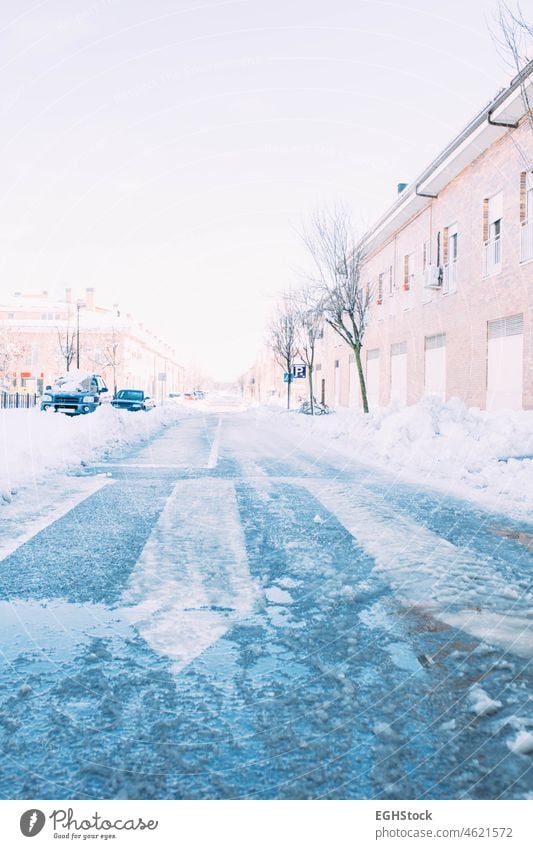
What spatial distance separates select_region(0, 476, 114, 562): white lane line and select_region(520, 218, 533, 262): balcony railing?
12.0m

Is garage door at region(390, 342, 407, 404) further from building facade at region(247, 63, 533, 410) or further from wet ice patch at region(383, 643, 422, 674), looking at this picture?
wet ice patch at region(383, 643, 422, 674)

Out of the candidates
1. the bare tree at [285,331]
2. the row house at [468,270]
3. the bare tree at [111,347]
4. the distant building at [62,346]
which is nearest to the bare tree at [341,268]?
the row house at [468,270]

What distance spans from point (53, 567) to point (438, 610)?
2.79 metres

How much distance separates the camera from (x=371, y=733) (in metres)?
2.29

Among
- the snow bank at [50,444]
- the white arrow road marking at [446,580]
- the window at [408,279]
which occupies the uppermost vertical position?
the window at [408,279]

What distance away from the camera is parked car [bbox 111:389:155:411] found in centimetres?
3375

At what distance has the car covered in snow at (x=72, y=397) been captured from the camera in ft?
85.3

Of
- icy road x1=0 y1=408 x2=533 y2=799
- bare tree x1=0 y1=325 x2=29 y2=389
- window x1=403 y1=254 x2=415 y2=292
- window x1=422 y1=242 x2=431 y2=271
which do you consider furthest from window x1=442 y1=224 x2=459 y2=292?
bare tree x1=0 y1=325 x2=29 y2=389

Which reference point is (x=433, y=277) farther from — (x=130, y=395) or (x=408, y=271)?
(x=130, y=395)

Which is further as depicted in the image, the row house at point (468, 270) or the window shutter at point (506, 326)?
the window shutter at point (506, 326)

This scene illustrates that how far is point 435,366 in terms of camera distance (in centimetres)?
2217

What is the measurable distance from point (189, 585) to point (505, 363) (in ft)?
47.6

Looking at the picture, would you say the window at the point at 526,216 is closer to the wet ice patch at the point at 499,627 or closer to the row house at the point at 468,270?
the row house at the point at 468,270

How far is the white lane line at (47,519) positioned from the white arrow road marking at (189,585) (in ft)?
3.62
